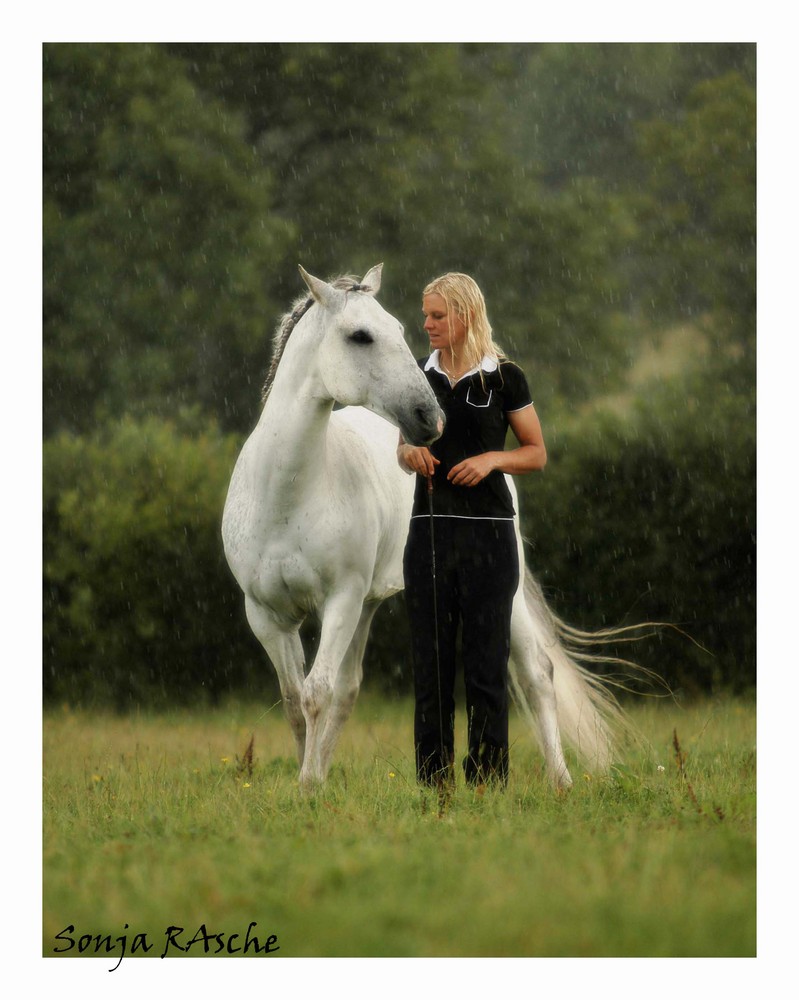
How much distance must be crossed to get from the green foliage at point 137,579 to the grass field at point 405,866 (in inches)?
119

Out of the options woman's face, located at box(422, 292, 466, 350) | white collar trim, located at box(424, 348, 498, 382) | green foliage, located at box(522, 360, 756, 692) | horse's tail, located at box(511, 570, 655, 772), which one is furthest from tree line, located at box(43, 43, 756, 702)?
woman's face, located at box(422, 292, 466, 350)

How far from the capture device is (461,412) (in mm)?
4957

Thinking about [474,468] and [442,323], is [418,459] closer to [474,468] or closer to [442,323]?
[474,468]

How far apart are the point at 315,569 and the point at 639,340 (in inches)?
568

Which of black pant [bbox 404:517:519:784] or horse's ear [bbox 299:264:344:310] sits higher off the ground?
horse's ear [bbox 299:264:344:310]

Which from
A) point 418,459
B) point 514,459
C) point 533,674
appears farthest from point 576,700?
point 418,459

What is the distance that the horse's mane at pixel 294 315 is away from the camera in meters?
5.09

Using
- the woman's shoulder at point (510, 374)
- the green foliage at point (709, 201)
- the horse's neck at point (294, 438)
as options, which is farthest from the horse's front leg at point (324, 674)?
the green foliage at point (709, 201)

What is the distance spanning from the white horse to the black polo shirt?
0.30 m

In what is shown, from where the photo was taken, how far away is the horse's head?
4668 mm

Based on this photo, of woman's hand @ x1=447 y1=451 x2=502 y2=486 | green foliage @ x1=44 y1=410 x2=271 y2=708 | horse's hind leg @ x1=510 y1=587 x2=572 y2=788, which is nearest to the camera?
woman's hand @ x1=447 y1=451 x2=502 y2=486

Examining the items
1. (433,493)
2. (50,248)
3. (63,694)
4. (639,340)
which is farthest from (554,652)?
(639,340)

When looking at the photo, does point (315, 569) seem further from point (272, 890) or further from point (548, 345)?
point (548, 345)

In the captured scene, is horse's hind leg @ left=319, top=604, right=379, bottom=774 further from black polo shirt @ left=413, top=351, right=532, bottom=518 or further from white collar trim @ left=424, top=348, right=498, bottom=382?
white collar trim @ left=424, top=348, right=498, bottom=382
